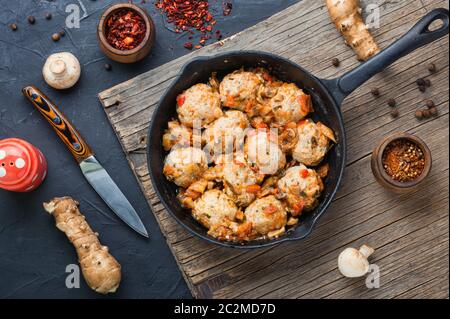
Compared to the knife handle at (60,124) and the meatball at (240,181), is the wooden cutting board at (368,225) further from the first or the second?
the meatball at (240,181)

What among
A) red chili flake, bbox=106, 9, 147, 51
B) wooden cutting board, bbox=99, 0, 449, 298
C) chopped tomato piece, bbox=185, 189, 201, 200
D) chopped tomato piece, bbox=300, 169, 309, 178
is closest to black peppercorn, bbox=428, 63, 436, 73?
wooden cutting board, bbox=99, 0, 449, 298

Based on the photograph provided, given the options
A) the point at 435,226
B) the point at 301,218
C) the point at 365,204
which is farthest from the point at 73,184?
the point at 435,226

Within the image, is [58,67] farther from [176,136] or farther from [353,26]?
[353,26]

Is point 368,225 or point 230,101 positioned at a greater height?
point 230,101

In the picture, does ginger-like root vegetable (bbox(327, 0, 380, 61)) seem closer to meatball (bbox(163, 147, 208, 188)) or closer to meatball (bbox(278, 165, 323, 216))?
meatball (bbox(278, 165, 323, 216))

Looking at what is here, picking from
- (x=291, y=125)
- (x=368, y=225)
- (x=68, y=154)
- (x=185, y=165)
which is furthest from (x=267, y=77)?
(x=68, y=154)

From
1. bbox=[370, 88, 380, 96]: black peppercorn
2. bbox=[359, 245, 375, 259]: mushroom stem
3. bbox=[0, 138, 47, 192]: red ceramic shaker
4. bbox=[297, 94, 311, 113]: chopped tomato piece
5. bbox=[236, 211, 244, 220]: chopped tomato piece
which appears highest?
bbox=[0, 138, 47, 192]: red ceramic shaker

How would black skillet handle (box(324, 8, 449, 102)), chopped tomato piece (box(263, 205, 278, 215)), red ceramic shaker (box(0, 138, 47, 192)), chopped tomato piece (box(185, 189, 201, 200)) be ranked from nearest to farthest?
black skillet handle (box(324, 8, 449, 102)) → chopped tomato piece (box(263, 205, 278, 215)) → chopped tomato piece (box(185, 189, 201, 200)) → red ceramic shaker (box(0, 138, 47, 192))
